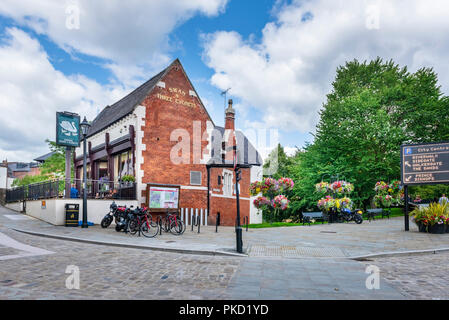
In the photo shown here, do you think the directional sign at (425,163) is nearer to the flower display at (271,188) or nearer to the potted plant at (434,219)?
the potted plant at (434,219)

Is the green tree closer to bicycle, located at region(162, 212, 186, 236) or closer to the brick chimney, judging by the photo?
the brick chimney

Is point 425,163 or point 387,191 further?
point 387,191

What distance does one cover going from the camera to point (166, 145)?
819 inches

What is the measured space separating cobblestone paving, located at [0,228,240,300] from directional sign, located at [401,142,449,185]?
1170cm

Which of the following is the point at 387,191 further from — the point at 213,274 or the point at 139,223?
the point at 213,274

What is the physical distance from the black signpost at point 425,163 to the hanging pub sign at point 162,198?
1290 centimetres

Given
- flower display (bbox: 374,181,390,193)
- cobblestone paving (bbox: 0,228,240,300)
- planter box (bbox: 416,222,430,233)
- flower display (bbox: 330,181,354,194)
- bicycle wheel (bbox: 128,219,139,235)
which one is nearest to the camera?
cobblestone paving (bbox: 0,228,240,300)

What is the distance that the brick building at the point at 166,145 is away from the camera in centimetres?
1986

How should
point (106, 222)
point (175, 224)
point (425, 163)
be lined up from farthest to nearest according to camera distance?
point (106, 222) → point (425, 163) → point (175, 224)

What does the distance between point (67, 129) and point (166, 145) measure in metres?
5.91

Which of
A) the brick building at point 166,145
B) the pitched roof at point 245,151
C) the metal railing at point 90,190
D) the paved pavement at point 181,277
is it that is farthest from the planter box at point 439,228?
the pitched roof at point 245,151

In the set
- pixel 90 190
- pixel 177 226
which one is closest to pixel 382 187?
pixel 177 226

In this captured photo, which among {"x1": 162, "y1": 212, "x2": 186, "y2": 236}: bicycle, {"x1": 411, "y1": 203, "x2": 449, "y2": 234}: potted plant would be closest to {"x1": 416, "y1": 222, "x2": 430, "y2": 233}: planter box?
{"x1": 411, "y1": 203, "x2": 449, "y2": 234}: potted plant

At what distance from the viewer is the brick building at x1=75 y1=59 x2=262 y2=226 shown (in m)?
19.9
